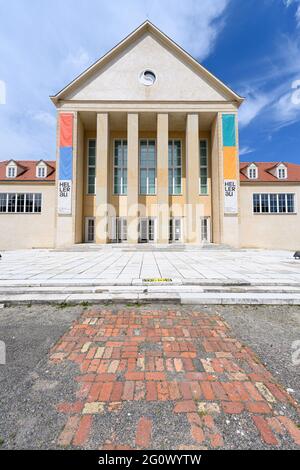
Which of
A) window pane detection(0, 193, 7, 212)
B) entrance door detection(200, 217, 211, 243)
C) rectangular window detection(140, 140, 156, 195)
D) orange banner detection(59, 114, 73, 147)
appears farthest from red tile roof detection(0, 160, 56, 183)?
entrance door detection(200, 217, 211, 243)

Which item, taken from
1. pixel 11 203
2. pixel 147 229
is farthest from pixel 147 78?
pixel 11 203

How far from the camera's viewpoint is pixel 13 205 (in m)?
21.1

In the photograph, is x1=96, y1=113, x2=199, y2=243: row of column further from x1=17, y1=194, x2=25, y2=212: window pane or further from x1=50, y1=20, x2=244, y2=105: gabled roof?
x1=17, y1=194, x2=25, y2=212: window pane

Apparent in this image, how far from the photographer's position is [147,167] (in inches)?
892

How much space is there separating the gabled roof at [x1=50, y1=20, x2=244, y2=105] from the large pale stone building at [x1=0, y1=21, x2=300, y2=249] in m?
0.09

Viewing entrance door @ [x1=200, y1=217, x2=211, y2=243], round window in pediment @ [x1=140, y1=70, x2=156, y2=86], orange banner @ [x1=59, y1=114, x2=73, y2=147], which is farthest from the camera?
entrance door @ [x1=200, y1=217, x2=211, y2=243]

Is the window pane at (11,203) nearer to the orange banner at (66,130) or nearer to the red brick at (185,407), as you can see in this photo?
the orange banner at (66,130)

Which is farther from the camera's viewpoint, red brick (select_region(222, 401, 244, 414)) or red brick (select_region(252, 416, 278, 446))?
red brick (select_region(222, 401, 244, 414))

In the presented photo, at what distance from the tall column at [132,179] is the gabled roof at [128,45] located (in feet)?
17.2

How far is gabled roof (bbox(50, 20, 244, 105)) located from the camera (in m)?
19.9

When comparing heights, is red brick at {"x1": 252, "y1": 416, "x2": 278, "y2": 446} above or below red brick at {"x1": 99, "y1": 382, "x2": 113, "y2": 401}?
below

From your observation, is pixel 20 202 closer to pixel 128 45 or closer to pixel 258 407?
pixel 128 45
